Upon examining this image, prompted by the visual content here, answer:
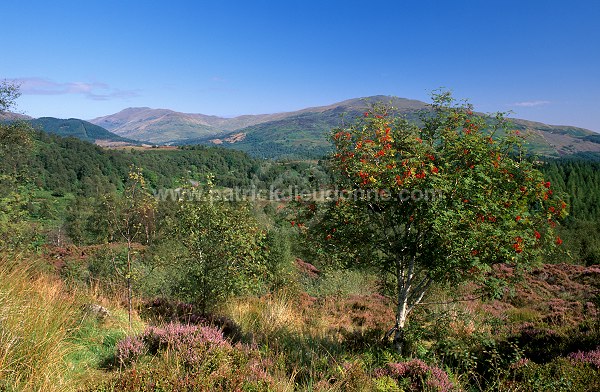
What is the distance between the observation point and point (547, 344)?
8.30 m

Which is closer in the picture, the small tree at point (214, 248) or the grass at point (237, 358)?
the grass at point (237, 358)

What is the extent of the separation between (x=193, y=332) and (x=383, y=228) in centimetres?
389

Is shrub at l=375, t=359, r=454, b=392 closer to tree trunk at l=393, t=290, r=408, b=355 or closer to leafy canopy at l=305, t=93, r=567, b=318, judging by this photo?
leafy canopy at l=305, t=93, r=567, b=318

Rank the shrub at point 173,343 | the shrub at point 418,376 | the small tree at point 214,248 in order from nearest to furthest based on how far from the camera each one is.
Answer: the shrub at point 173,343, the shrub at point 418,376, the small tree at point 214,248

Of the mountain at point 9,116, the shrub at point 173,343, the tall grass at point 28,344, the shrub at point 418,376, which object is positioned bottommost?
the shrub at point 418,376

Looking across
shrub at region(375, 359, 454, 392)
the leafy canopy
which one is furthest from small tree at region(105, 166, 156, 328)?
shrub at region(375, 359, 454, 392)

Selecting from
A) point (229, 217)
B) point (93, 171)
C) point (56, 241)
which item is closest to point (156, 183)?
point (93, 171)

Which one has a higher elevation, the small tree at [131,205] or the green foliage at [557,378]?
the small tree at [131,205]

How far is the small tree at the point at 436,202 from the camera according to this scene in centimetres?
543

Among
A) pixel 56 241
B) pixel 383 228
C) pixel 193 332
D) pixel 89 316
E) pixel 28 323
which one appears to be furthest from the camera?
pixel 56 241

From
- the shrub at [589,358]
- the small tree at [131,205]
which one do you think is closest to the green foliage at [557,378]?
the shrub at [589,358]

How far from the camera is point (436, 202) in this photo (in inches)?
214

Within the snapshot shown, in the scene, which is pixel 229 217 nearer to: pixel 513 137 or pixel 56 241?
pixel 513 137

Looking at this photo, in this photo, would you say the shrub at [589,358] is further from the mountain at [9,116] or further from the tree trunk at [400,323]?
the mountain at [9,116]
